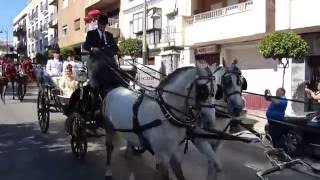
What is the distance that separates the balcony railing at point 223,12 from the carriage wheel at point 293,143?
15.6 meters

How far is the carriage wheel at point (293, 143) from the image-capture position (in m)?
8.15

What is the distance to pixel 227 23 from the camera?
978 inches

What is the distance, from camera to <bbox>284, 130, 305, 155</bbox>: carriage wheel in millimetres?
8148

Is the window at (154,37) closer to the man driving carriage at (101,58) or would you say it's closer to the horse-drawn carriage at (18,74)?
the horse-drawn carriage at (18,74)

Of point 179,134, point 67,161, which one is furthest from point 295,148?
point 67,161

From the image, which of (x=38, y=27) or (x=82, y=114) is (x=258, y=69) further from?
(x=38, y=27)

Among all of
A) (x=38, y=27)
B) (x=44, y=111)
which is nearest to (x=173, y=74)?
(x=44, y=111)

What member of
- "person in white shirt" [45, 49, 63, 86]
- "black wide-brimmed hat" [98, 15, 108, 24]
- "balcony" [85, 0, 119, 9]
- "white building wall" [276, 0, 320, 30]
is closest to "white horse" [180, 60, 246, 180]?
"black wide-brimmed hat" [98, 15, 108, 24]

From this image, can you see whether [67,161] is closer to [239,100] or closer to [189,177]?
[189,177]

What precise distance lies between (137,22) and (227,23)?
12595 mm

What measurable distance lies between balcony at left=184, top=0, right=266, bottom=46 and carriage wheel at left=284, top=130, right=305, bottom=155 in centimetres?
1446

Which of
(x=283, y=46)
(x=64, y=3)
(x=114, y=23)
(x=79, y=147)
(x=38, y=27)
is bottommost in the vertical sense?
(x=79, y=147)

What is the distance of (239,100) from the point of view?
7.75m

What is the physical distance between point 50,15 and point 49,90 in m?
59.4
